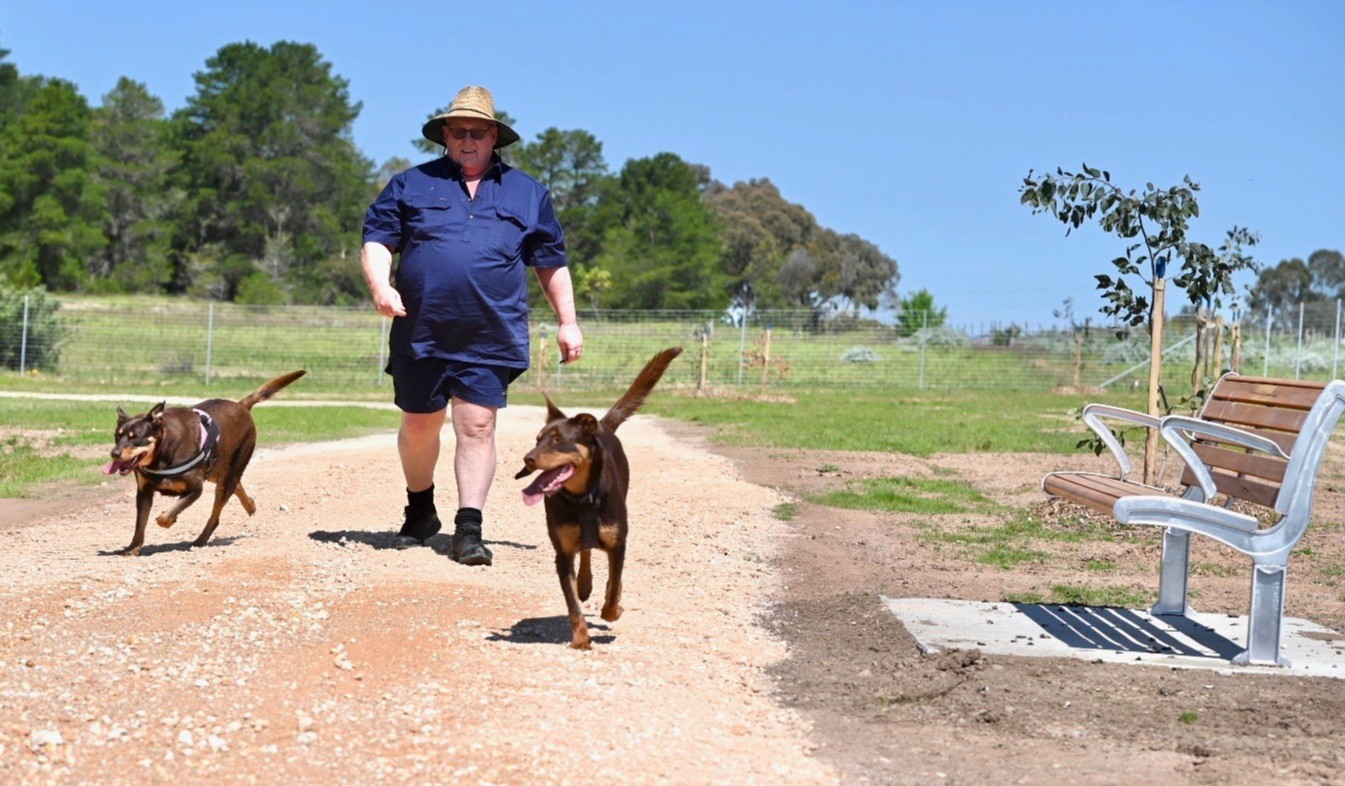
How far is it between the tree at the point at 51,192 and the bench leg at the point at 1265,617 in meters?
59.8

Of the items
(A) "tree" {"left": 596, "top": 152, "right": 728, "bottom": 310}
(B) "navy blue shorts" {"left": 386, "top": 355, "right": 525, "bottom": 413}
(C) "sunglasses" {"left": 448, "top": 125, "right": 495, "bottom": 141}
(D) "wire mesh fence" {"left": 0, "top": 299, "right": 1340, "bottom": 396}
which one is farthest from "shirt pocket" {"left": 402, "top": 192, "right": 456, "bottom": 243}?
(A) "tree" {"left": 596, "top": 152, "right": 728, "bottom": 310}

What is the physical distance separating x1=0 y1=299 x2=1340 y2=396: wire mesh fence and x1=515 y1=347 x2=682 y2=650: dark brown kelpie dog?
25.5 meters

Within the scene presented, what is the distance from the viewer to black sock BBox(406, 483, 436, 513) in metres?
7.92

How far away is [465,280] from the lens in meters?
7.24

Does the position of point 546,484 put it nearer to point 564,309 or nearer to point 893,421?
point 564,309

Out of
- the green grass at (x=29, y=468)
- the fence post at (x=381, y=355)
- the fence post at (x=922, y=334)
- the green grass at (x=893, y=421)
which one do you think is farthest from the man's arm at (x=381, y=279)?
the fence post at (x=922, y=334)

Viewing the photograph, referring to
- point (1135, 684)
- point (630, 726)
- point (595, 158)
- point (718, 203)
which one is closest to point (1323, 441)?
point (1135, 684)

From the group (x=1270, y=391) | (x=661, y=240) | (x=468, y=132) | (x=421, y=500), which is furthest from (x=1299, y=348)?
(x=661, y=240)

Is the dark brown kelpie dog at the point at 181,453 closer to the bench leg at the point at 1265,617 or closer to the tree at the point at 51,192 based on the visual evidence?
the bench leg at the point at 1265,617

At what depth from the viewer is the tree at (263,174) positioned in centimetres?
6950

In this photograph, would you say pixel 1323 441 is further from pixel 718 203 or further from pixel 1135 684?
pixel 718 203

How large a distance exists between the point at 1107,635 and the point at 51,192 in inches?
2413

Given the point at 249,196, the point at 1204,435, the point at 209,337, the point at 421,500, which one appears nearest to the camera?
the point at 1204,435

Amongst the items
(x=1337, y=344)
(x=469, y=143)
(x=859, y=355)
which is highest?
(x=469, y=143)
